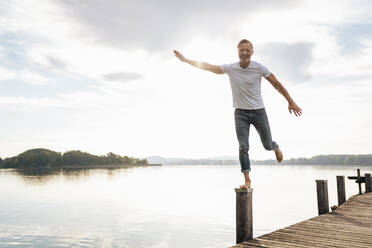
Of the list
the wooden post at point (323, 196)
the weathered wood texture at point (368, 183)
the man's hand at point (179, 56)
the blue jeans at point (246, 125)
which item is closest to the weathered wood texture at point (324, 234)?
the blue jeans at point (246, 125)

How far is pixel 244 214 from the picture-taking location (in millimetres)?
5539

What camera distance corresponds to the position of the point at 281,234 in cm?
605

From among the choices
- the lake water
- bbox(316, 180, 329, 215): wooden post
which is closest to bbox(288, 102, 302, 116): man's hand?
bbox(316, 180, 329, 215): wooden post

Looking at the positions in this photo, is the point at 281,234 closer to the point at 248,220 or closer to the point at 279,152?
the point at 248,220

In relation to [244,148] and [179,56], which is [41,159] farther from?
[244,148]

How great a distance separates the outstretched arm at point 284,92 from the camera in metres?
5.78

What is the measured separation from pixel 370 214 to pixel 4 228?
27.2 metres

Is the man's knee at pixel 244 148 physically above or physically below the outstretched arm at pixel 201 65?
below

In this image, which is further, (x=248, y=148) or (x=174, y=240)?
(x=174, y=240)

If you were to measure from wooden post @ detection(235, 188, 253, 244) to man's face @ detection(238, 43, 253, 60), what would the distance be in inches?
96.3

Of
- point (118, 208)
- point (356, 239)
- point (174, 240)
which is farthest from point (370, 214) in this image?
point (118, 208)

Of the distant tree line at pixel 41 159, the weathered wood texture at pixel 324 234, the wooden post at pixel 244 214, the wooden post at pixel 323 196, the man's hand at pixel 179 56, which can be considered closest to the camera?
the weathered wood texture at pixel 324 234

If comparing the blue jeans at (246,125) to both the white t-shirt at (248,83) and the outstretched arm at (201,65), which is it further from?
the outstretched arm at (201,65)

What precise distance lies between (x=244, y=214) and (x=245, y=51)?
2.99 meters
